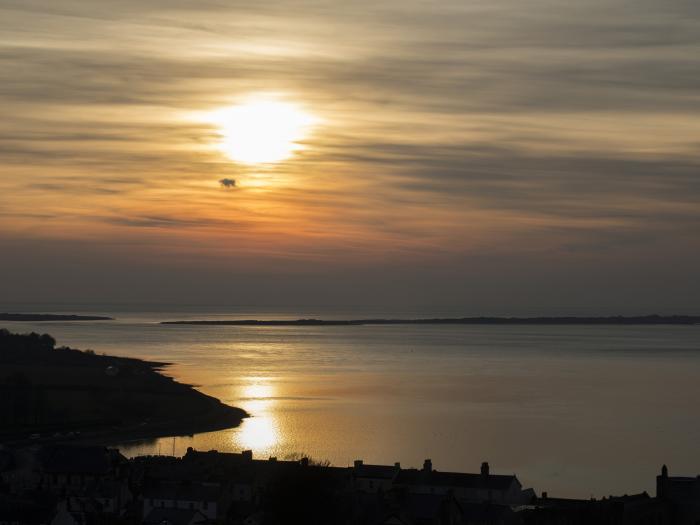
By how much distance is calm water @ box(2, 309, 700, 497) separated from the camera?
2036 inches

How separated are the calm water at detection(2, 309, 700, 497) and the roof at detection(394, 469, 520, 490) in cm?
454

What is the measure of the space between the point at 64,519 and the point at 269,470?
8.86 metres

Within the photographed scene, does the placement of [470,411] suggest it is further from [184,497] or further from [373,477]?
[184,497]

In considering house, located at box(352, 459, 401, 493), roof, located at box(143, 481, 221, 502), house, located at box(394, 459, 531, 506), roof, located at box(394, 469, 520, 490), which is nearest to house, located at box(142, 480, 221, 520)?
roof, located at box(143, 481, 221, 502)

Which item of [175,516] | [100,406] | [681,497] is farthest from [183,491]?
[100,406]

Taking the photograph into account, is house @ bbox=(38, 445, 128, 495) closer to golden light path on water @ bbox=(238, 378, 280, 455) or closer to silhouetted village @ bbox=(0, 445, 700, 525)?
silhouetted village @ bbox=(0, 445, 700, 525)

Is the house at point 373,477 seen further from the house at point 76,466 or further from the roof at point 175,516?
the house at point 76,466

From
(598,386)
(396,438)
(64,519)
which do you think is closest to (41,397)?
(396,438)

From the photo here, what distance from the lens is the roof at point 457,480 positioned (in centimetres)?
3922

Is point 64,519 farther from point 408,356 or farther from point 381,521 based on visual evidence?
point 408,356

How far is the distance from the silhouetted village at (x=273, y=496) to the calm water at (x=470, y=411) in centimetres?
627

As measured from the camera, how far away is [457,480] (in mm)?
39438

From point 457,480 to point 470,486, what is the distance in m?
0.51

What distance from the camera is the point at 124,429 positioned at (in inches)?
2414
